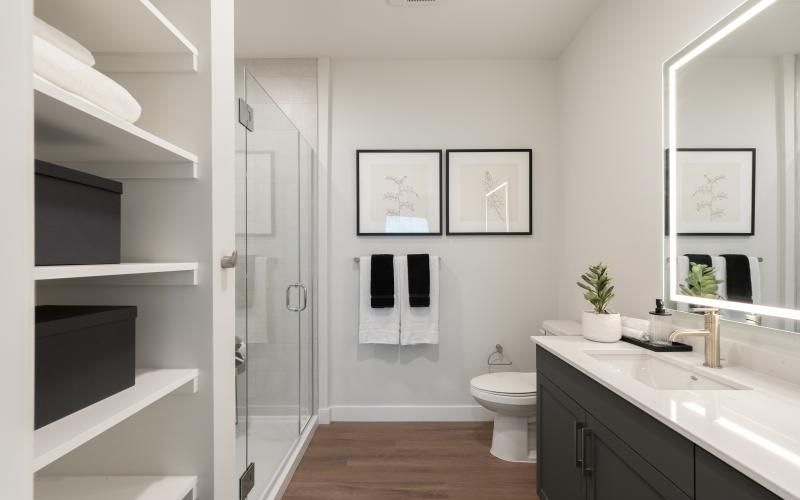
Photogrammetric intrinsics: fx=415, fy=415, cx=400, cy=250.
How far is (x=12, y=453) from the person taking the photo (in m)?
0.53

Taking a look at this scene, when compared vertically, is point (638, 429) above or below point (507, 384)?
above

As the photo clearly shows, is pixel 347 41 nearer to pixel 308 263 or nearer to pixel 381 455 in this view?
pixel 308 263

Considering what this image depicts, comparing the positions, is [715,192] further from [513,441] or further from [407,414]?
[407,414]

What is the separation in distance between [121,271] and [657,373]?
1708 mm

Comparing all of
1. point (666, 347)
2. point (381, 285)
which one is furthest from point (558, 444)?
point (381, 285)

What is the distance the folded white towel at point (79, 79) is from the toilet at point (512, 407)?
2.10m

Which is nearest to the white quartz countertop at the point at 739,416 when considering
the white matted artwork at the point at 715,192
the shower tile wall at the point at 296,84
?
the white matted artwork at the point at 715,192

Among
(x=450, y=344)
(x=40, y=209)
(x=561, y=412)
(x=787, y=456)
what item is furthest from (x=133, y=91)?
(x=450, y=344)

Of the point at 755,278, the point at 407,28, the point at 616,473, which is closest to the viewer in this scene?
the point at 616,473

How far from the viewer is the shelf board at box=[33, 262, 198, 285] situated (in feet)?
2.11

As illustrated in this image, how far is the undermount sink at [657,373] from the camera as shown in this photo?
1.30 meters

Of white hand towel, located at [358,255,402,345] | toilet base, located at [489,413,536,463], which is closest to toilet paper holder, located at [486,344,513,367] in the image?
toilet base, located at [489,413,536,463]

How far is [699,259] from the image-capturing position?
1.60 m

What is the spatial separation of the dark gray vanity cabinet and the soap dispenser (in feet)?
1.29
